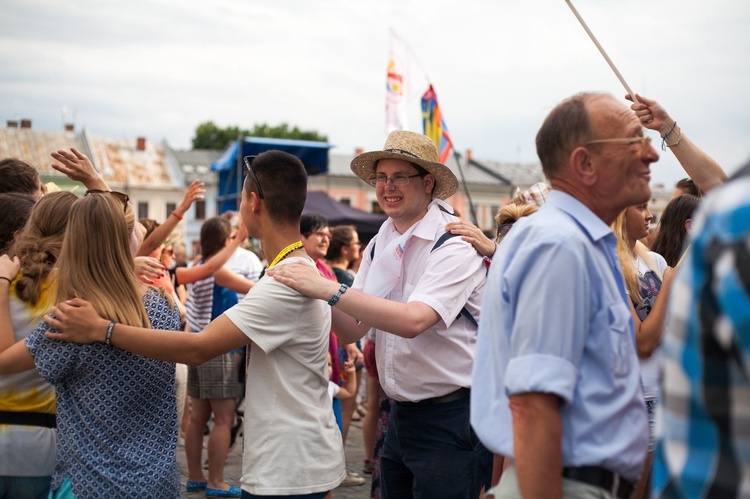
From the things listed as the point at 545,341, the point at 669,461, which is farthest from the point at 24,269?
the point at 669,461

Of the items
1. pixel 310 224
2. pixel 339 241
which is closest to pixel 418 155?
pixel 310 224

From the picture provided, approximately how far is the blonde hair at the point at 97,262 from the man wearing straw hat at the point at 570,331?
58.7 inches

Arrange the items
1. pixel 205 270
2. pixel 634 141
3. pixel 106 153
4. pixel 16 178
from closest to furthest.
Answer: pixel 634 141
pixel 16 178
pixel 205 270
pixel 106 153

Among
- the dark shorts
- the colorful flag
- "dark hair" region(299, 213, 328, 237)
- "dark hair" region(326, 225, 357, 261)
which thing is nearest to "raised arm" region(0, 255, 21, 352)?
the dark shorts

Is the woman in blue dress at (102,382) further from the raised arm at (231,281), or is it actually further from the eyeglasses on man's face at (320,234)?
the eyeglasses on man's face at (320,234)

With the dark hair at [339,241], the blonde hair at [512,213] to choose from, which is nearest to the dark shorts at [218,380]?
the dark hair at [339,241]

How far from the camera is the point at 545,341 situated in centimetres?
191

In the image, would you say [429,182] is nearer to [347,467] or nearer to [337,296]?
[337,296]

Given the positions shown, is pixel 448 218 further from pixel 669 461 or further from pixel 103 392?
pixel 669 461

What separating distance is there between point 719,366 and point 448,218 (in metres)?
2.57

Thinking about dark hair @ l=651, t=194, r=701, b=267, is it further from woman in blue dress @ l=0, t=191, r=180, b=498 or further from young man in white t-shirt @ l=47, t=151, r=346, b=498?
woman in blue dress @ l=0, t=191, r=180, b=498

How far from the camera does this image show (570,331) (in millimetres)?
1917

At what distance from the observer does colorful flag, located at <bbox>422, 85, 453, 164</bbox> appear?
11.3 metres

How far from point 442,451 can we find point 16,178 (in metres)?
2.84
